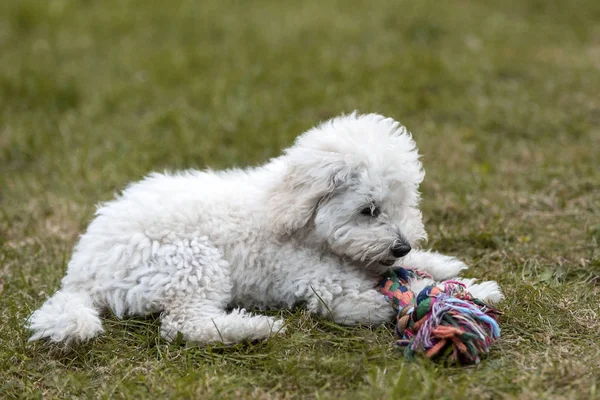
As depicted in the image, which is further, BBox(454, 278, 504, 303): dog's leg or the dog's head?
BBox(454, 278, 504, 303): dog's leg

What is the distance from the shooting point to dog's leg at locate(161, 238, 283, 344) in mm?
3490

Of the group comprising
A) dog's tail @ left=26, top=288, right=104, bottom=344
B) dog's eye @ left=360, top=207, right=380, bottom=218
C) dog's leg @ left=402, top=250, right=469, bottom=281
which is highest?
dog's eye @ left=360, top=207, right=380, bottom=218

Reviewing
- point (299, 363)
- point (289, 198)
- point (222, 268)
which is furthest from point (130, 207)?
point (299, 363)

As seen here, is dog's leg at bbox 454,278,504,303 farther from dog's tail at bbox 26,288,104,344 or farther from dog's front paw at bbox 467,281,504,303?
dog's tail at bbox 26,288,104,344

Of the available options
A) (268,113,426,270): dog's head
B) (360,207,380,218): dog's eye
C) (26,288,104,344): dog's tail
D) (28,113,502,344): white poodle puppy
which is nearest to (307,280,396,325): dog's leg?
(28,113,502,344): white poodle puppy

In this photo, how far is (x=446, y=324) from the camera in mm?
3213

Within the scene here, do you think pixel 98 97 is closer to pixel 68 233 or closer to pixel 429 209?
pixel 68 233

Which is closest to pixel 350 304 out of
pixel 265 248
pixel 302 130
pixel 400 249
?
pixel 400 249

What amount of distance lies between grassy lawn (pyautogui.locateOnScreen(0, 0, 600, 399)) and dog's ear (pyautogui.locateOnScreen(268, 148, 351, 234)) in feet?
1.61

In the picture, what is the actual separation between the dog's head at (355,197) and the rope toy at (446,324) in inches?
10.2

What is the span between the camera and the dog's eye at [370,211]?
3.61 metres

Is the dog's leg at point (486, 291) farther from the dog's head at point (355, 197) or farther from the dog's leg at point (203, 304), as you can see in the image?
the dog's leg at point (203, 304)

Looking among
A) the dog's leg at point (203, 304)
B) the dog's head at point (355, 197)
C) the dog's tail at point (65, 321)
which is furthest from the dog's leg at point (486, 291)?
the dog's tail at point (65, 321)

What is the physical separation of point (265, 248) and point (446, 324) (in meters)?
1.03
